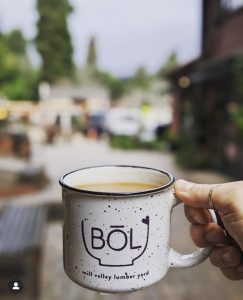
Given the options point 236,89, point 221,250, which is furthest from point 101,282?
point 236,89

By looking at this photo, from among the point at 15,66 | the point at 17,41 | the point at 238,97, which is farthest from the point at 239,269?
the point at 238,97

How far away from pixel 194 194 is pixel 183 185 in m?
0.01

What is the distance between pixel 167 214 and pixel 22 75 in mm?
1559

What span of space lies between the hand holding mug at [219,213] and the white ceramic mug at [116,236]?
0.03 metres

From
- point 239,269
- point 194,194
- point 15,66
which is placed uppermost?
point 15,66

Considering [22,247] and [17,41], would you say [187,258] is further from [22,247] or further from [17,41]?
[17,41]

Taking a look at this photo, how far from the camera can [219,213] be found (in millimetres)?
403

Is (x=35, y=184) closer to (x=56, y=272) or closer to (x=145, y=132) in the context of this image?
(x=56, y=272)

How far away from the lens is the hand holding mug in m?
0.38

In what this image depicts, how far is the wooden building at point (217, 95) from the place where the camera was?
144 inches

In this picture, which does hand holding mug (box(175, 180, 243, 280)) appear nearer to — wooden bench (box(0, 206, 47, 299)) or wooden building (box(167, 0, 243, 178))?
wooden bench (box(0, 206, 47, 299))

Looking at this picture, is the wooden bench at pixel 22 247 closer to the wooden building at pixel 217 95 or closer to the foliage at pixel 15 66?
the foliage at pixel 15 66

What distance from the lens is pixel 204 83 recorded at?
478 centimetres

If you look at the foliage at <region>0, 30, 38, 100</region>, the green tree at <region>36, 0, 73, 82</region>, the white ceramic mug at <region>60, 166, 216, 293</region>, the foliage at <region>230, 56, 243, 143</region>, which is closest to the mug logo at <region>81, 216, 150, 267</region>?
the white ceramic mug at <region>60, 166, 216, 293</region>
